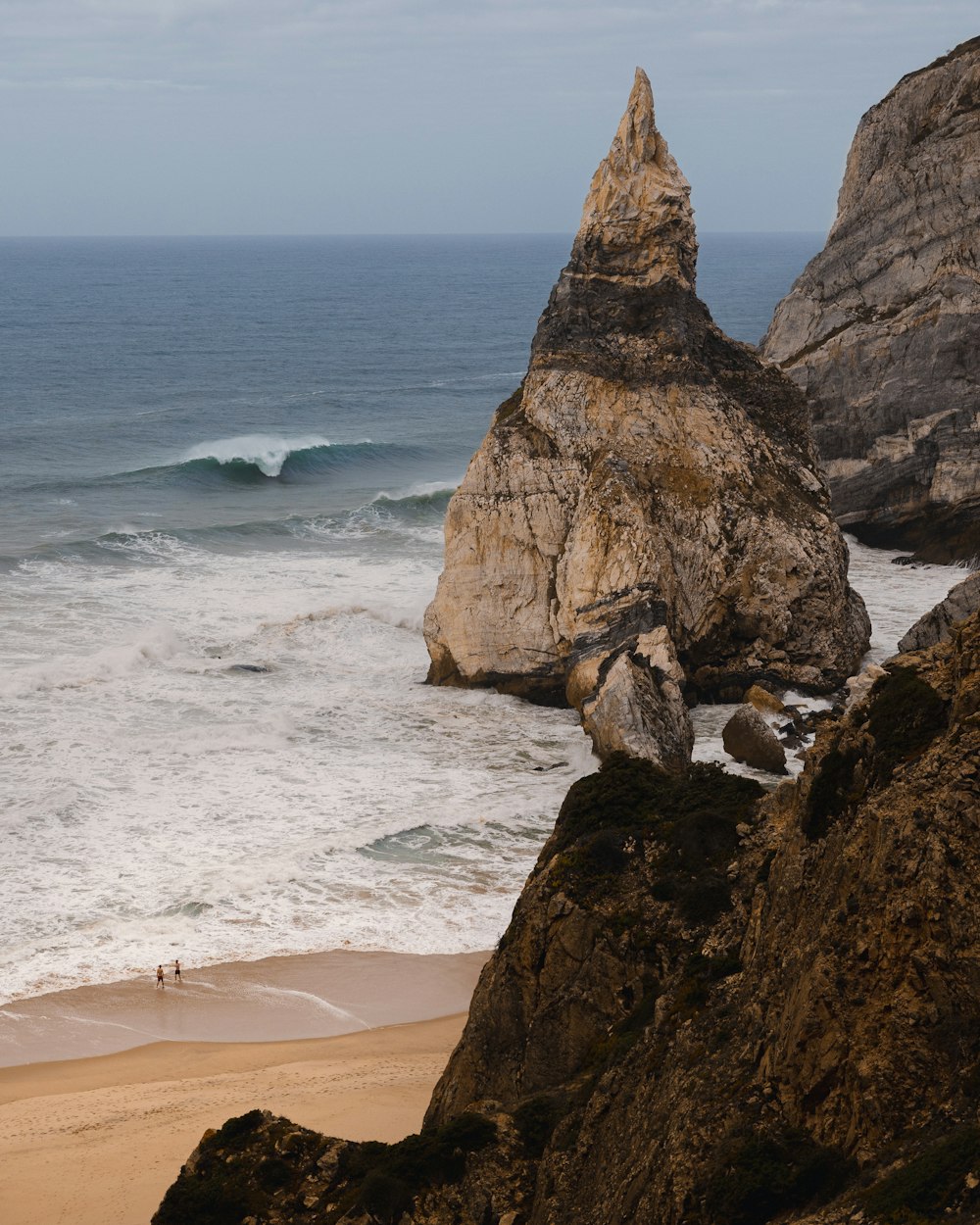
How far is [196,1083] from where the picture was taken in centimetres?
1688

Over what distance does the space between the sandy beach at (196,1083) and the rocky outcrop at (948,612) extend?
1077cm

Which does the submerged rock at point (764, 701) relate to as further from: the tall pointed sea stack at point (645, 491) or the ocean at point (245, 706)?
the ocean at point (245, 706)

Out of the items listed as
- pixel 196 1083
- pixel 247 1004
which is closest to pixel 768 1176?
pixel 196 1083

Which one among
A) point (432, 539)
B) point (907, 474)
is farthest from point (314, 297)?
point (907, 474)

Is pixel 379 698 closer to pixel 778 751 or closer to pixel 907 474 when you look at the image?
pixel 778 751

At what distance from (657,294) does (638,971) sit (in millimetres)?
19778

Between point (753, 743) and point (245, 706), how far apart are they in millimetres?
10515

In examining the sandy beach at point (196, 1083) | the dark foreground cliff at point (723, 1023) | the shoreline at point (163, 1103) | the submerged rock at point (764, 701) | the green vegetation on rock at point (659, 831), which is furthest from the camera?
the submerged rock at point (764, 701)

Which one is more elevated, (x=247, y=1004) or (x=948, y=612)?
(x=948, y=612)

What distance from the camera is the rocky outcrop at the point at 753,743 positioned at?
24812 millimetres

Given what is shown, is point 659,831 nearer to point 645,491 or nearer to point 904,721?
point 904,721

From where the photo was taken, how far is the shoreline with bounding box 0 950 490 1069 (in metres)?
18.0

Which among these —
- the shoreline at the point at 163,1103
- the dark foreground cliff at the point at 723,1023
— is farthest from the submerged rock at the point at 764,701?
the dark foreground cliff at the point at 723,1023

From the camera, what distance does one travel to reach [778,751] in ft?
81.4
